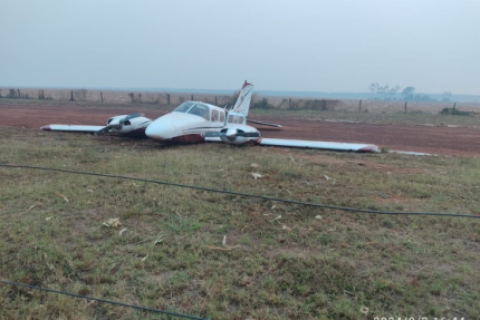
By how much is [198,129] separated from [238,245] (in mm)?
8742

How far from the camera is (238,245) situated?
4.79m

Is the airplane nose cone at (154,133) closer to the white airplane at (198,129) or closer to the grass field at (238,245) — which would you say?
the white airplane at (198,129)

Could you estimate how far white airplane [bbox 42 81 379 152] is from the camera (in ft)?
38.9

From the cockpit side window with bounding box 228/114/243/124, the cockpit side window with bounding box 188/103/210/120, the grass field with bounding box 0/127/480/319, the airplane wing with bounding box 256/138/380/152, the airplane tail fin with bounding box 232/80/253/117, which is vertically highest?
the airplane tail fin with bounding box 232/80/253/117

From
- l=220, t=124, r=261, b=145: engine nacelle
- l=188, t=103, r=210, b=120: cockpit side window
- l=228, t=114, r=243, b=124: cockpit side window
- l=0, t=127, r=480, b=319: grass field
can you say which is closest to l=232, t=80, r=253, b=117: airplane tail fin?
l=228, t=114, r=243, b=124: cockpit side window

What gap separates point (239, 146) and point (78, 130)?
733 centimetres

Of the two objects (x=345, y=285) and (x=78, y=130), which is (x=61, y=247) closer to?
(x=345, y=285)

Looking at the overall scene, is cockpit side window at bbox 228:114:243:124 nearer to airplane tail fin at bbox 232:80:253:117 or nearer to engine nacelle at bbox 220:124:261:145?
engine nacelle at bbox 220:124:261:145

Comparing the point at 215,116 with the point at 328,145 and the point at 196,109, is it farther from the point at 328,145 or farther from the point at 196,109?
the point at 328,145

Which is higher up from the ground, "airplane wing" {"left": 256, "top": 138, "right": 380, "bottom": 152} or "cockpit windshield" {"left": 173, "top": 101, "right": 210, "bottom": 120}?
"cockpit windshield" {"left": 173, "top": 101, "right": 210, "bottom": 120}

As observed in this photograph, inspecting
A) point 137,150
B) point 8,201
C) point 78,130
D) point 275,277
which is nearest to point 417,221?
point 275,277

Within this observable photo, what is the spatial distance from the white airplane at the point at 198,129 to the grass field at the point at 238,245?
10.8 ft

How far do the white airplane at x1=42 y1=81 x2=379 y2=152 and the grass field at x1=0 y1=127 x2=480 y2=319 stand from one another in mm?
3294

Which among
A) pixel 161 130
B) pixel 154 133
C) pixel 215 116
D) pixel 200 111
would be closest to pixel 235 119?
pixel 215 116
